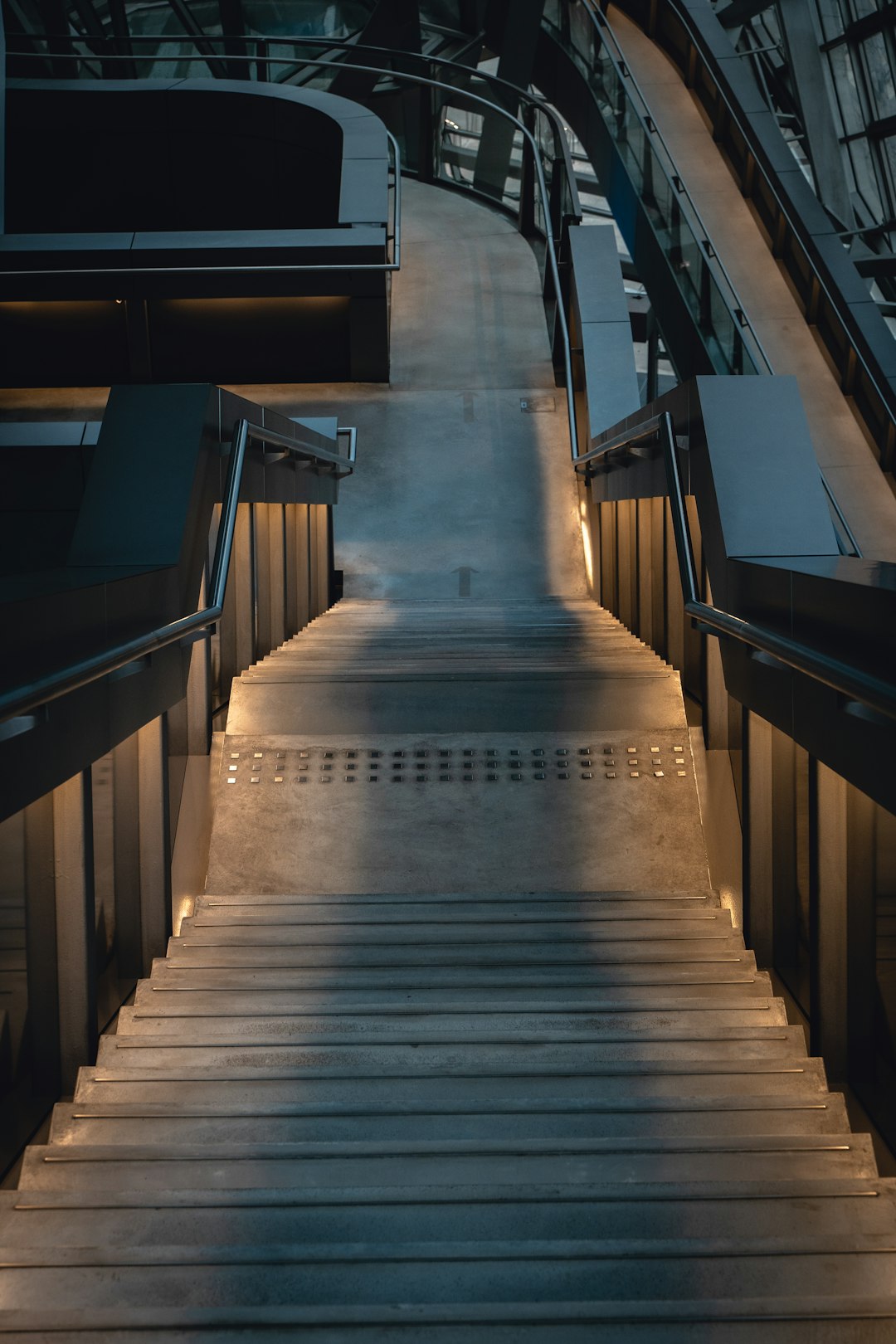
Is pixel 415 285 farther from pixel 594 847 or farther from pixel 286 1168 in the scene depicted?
pixel 286 1168

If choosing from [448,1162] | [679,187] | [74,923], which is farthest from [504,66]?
[448,1162]

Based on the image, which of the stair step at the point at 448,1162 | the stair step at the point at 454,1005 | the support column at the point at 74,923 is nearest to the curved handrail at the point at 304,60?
the stair step at the point at 454,1005

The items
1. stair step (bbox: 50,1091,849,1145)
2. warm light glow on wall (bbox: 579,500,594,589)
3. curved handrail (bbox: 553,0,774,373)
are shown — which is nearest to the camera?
stair step (bbox: 50,1091,849,1145)

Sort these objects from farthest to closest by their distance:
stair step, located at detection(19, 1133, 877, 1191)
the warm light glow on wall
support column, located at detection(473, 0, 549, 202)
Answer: support column, located at detection(473, 0, 549, 202) → the warm light glow on wall → stair step, located at detection(19, 1133, 877, 1191)

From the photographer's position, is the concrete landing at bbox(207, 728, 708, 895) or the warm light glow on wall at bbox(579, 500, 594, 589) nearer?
the concrete landing at bbox(207, 728, 708, 895)

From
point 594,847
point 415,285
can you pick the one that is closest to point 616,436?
point 594,847

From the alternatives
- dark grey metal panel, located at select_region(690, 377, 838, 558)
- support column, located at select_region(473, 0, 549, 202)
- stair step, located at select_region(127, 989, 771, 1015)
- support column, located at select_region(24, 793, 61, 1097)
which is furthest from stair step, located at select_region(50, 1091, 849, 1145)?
support column, located at select_region(473, 0, 549, 202)

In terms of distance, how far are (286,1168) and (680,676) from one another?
3522 mm

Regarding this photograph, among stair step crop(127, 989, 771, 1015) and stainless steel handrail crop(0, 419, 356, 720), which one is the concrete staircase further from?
stainless steel handrail crop(0, 419, 356, 720)

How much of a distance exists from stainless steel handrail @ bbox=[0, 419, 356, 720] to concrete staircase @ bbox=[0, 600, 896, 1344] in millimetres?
1015

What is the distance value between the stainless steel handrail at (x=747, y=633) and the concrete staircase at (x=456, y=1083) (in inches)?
39.5

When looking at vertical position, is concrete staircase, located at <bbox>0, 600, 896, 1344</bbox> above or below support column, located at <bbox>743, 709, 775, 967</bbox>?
below

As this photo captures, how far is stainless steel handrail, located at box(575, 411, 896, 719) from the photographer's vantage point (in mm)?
2156

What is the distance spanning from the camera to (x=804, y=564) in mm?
3219
